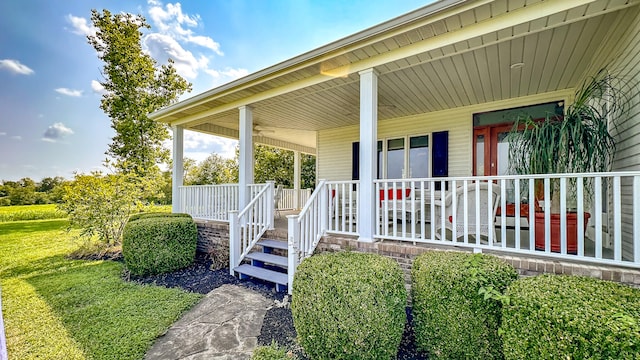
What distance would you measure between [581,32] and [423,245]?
122 inches

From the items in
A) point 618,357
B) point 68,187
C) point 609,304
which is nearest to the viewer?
point 618,357

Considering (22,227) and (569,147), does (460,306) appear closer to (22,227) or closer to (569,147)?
(569,147)

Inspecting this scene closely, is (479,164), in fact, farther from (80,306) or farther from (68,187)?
(68,187)

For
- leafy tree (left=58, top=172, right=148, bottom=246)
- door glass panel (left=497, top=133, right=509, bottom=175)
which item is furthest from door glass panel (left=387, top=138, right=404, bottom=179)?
leafy tree (left=58, top=172, right=148, bottom=246)

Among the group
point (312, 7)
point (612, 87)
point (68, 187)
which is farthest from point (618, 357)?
point (68, 187)

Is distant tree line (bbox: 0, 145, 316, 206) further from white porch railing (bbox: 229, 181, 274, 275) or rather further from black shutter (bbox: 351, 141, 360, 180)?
white porch railing (bbox: 229, 181, 274, 275)

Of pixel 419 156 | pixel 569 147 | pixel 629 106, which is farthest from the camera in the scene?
pixel 419 156

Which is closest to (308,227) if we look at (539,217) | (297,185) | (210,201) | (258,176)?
(539,217)

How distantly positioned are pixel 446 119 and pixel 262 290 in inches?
210

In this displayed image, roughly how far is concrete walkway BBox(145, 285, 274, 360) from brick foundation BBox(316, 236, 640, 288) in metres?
1.39

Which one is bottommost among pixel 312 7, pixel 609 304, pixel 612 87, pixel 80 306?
pixel 80 306

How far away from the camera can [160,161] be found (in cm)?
1190

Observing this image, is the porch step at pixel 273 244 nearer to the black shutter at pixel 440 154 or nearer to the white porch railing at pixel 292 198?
the black shutter at pixel 440 154

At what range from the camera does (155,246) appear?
5.23 meters
